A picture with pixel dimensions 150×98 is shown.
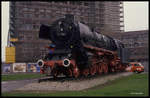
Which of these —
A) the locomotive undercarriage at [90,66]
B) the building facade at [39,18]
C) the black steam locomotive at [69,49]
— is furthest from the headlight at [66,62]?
the building facade at [39,18]

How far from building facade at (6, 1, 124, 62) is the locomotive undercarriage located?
122ft

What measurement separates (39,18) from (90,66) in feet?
181

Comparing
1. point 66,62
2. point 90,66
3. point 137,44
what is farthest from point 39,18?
point 66,62

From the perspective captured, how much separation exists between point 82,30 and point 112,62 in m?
8.62

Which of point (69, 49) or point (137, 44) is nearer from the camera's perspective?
point (69, 49)

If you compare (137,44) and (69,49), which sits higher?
(137,44)

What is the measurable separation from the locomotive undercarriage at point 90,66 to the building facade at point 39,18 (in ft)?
122

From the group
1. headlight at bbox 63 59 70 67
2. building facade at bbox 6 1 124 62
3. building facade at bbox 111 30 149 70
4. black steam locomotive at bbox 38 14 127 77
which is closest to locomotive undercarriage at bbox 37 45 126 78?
black steam locomotive at bbox 38 14 127 77

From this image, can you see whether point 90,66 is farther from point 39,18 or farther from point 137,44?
point 39,18

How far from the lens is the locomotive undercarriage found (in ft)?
60.7

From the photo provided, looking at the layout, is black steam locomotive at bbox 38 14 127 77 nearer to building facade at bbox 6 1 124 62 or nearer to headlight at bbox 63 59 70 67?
headlight at bbox 63 59 70 67

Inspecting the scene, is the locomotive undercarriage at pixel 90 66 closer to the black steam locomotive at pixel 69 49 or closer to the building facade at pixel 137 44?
the black steam locomotive at pixel 69 49

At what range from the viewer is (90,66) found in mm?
20672

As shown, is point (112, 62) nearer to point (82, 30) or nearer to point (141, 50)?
point (82, 30)
